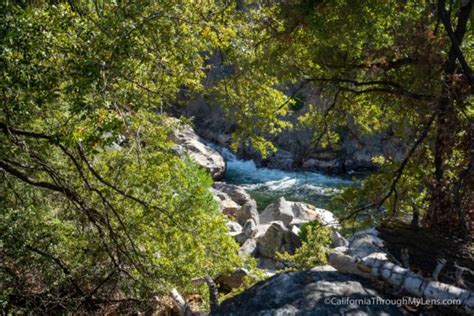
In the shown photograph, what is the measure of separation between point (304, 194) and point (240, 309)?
62.5 ft

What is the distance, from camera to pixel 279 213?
1688 cm

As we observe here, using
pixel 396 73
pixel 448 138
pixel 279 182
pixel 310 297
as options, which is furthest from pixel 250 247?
pixel 279 182

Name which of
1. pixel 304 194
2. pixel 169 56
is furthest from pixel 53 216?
pixel 304 194

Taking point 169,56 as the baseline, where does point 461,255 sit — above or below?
below

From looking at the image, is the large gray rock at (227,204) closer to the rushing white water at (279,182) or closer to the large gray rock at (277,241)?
the rushing white water at (279,182)

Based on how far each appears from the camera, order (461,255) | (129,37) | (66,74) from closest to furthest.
A: 1. (66,74)
2. (129,37)
3. (461,255)

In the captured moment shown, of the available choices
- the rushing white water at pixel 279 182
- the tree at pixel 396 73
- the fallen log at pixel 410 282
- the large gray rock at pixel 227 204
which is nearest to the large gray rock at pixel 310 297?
the fallen log at pixel 410 282

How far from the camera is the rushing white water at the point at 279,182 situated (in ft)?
72.0

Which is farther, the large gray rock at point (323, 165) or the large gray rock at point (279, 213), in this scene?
the large gray rock at point (323, 165)

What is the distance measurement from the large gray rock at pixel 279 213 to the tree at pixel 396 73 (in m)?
8.86

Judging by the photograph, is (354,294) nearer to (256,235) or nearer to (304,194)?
(256,235)

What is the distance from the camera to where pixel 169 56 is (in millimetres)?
5359

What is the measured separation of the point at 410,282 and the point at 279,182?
70.0 ft

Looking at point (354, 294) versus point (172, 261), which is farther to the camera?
point (172, 261)
